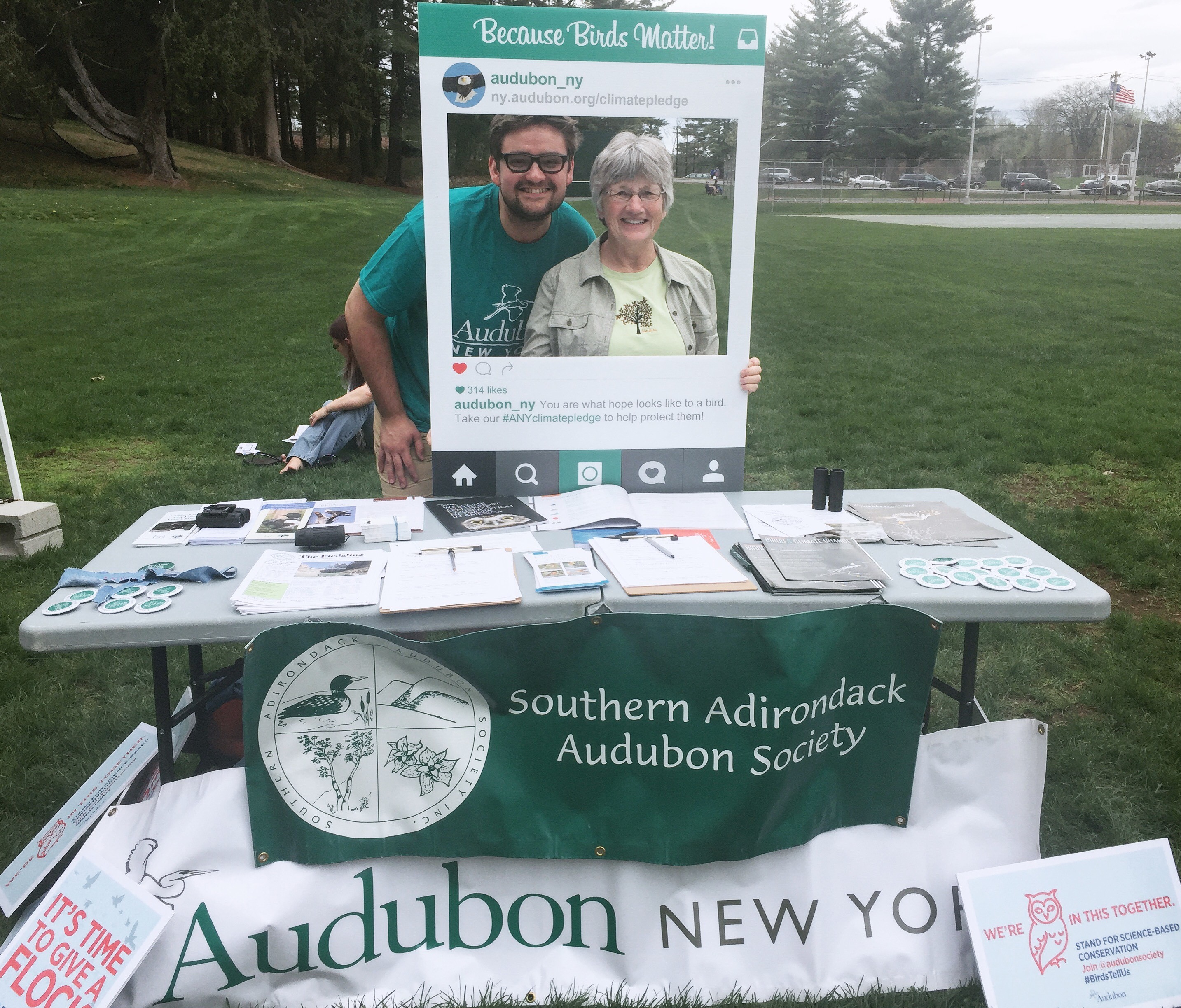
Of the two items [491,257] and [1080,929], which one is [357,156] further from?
[1080,929]

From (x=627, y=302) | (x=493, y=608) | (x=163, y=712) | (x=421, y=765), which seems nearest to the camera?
(x=421, y=765)

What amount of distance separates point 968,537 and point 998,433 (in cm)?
450

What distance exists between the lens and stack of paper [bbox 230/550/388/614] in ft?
6.35

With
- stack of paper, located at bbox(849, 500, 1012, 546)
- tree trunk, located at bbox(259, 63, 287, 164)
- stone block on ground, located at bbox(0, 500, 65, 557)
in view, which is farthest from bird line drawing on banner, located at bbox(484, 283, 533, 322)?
tree trunk, located at bbox(259, 63, 287, 164)

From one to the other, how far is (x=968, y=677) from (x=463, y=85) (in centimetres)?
187

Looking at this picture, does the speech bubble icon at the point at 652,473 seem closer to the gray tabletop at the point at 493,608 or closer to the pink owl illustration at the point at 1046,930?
the gray tabletop at the point at 493,608

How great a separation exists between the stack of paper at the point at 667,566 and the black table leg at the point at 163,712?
0.99 m

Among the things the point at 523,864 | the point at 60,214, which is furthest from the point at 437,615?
the point at 60,214

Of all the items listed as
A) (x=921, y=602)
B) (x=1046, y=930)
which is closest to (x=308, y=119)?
(x=921, y=602)

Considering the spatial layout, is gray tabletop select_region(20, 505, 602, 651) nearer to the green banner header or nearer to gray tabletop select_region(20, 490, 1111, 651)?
gray tabletop select_region(20, 490, 1111, 651)

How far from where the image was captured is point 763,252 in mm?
15344

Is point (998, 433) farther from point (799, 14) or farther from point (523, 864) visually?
point (799, 14)

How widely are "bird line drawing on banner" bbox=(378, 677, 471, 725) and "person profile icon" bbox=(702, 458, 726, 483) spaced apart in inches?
43.8

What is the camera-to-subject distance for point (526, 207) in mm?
2512
